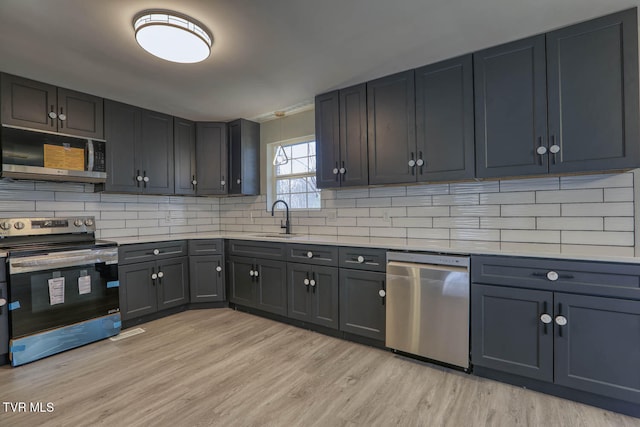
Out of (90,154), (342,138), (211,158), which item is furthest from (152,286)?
(342,138)

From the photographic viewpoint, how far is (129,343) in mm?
2684

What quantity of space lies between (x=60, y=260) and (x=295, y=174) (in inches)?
95.1

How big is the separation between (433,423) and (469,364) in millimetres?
657

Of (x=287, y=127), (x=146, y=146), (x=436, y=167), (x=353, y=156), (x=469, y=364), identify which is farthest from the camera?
(x=287, y=127)

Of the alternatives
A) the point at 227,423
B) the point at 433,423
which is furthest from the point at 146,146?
the point at 433,423

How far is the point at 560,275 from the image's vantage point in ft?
6.08

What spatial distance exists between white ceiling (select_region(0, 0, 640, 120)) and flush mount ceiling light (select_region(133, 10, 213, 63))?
0.18 feet

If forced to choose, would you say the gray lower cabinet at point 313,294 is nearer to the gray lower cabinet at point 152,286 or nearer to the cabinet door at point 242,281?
the cabinet door at point 242,281

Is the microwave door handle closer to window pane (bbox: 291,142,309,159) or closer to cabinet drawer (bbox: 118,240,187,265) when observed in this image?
cabinet drawer (bbox: 118,240,187,265)

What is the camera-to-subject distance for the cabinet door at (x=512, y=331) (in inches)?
74.9

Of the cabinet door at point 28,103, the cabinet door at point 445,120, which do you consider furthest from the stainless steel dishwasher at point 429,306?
the cabinet door at point 28,103

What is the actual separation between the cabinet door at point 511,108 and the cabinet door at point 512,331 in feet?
2.82

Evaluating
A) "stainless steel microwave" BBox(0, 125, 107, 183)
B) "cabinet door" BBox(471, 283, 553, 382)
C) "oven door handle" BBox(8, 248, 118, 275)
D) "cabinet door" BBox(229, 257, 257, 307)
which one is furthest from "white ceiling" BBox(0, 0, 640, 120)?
"cabinet door" BBox(229, 257, 257, 307)

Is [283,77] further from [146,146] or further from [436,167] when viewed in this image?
[146,146]
